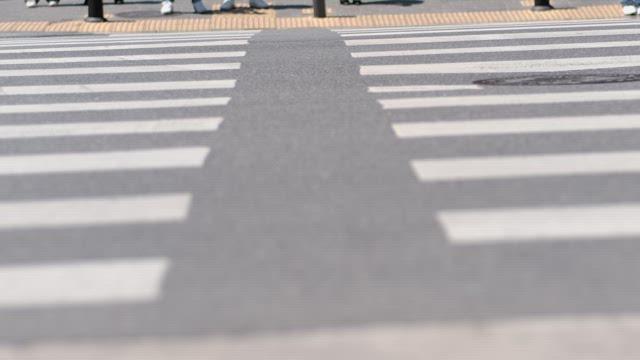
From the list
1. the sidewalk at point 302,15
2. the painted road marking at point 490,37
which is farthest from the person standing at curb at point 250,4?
the painted road marking at point 490,37

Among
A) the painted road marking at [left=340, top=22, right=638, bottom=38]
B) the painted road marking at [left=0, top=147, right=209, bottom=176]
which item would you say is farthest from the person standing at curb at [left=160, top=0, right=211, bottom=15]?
the painted road marking at [left=0, top=147, right=209, bottom=176]

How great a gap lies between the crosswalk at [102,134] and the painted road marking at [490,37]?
A: 1.49 metres

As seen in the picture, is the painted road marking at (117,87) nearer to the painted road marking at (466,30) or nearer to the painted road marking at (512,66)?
the painted road marking at (512,66)

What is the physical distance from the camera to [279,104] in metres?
9.89

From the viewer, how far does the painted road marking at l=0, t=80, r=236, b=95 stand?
11.4 meters

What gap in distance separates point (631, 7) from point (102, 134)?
10699 mm

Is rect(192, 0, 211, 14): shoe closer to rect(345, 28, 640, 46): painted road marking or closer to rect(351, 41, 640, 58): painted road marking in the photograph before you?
rect(345, 28, 640, 46): painted road marking

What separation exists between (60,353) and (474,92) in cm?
641

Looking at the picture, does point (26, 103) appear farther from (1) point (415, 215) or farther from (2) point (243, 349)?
(2) point (243, 349)

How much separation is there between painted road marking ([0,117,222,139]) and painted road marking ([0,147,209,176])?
0.80 m

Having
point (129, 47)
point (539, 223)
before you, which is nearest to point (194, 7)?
point (129, 47)

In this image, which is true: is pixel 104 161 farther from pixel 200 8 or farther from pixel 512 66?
pixel 200 8

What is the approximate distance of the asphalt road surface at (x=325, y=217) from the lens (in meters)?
4.59

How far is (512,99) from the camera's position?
988cm
